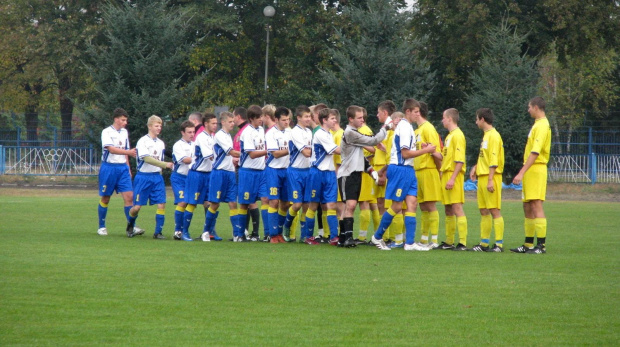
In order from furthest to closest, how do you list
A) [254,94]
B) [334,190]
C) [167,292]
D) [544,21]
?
[254,94] < [544,21] < [334,190] < [167,292]

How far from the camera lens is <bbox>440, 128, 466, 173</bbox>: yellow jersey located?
1232 centimetres

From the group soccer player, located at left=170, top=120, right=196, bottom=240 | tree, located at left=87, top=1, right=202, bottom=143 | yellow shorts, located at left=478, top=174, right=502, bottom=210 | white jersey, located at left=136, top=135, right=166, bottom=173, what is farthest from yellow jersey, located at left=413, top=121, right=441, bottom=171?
tree, located at left=87, top=1, right=202, bottom=143

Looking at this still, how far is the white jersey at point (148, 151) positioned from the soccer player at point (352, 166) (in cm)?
352

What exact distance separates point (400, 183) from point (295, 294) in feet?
14.3

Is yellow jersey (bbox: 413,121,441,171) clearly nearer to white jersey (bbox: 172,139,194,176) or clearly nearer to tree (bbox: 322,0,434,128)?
white jersey (bbox: 172,139,194,176)

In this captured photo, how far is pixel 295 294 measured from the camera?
7.80m

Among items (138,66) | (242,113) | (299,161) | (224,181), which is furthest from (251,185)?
(138,66)

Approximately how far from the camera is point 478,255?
37.6ft

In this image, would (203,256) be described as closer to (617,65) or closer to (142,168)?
(142,168)

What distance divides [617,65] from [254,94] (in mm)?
25567

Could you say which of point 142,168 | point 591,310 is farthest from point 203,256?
point 591,310

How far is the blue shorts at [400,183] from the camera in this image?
11.8 m

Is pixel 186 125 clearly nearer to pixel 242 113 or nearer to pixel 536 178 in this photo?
pixel 242 113

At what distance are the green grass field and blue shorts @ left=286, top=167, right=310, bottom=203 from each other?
0.80 metres
